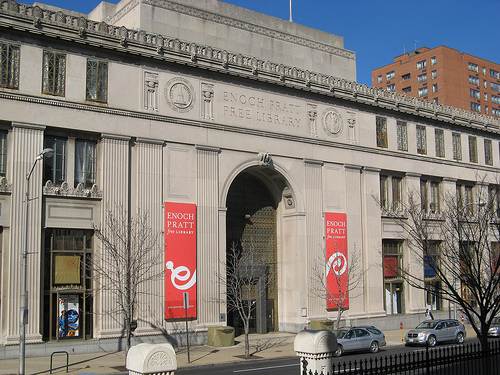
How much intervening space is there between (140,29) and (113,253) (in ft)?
48.6

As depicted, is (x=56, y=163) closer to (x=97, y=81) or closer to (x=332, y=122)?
(x=97, y=81)

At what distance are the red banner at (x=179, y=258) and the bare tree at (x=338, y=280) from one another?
949cm

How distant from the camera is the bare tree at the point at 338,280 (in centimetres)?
3872

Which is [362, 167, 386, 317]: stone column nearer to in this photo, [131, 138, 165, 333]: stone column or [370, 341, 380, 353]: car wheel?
[370, 341, 380, 353]: car wheel

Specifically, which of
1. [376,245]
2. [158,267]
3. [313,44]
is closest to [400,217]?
[376,245]

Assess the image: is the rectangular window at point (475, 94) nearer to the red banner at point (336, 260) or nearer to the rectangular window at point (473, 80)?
the rectangular window at point (473, 80)

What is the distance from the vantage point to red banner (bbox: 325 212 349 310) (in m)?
39.2

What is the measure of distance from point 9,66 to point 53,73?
86.5 inches

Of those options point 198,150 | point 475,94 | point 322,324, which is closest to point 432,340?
point 322,324

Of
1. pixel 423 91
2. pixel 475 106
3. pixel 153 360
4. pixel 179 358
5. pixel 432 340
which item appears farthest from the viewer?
pixel 475 106

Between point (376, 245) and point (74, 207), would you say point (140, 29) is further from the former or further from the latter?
point (376, 245)

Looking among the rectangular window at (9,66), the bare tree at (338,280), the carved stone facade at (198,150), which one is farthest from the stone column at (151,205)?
the bare tree at (338,280)

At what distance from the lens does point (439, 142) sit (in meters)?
50.0

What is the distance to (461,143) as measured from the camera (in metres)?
52.1
